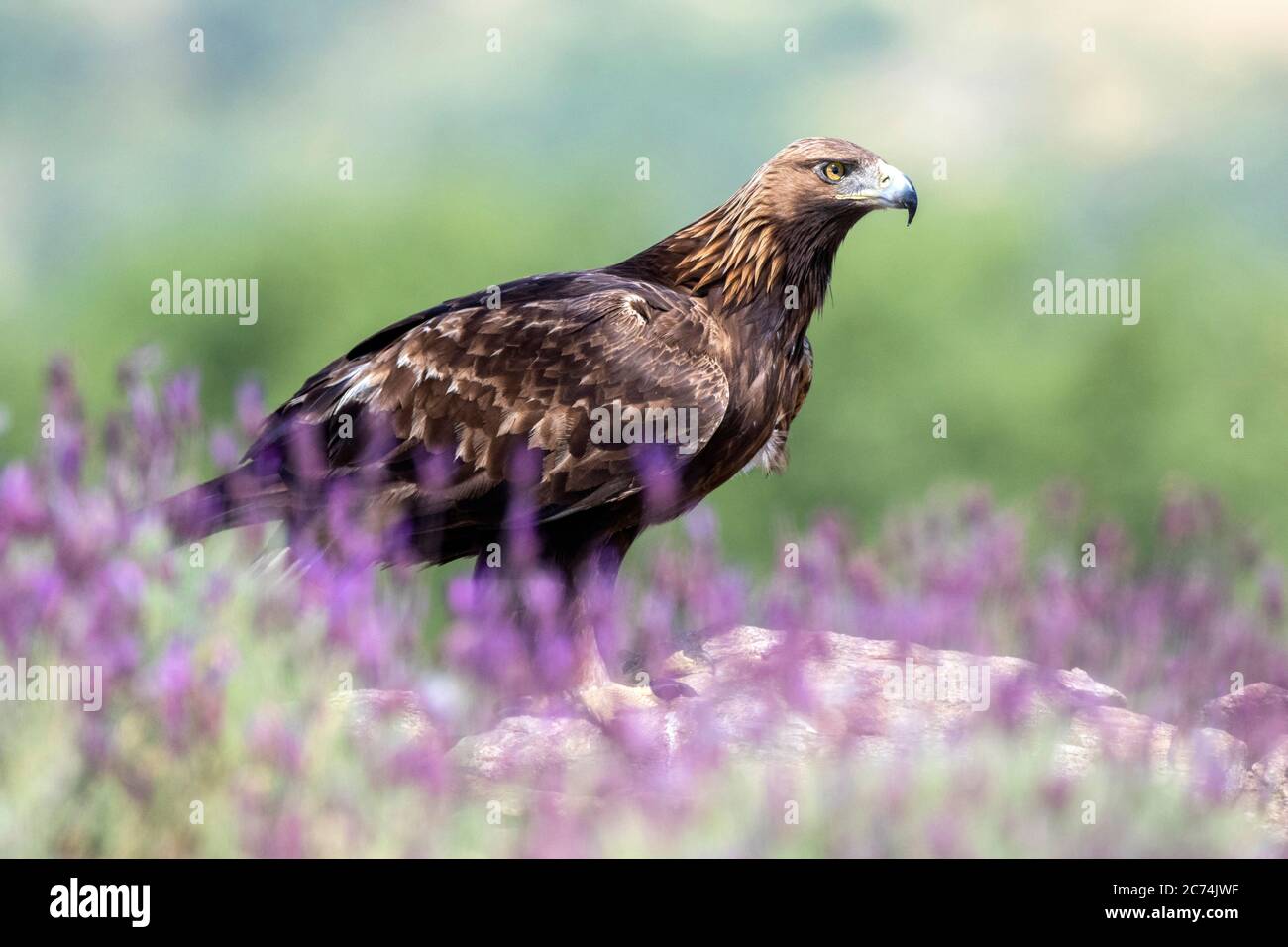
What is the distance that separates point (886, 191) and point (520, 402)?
1.70 meters

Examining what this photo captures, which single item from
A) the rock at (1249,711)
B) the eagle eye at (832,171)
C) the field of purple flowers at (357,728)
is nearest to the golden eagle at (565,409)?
the eagle eye at (832,171)

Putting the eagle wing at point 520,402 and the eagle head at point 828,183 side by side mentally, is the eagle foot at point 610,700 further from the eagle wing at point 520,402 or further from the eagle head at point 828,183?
the eagle head at point 828,183

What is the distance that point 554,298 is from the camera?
6152 millimetres

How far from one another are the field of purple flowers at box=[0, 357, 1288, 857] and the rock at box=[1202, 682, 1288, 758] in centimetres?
32

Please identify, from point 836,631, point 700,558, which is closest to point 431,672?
point 700,558

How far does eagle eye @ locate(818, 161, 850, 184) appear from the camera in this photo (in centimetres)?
646

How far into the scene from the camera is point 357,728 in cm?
511

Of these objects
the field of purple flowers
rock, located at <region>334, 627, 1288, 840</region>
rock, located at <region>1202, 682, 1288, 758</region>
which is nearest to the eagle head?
the field of purple flowers

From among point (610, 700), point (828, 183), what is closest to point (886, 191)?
point (828, 183)

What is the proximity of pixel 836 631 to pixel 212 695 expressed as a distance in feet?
11.3

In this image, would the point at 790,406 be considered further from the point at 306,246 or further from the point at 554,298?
the point at 306,246

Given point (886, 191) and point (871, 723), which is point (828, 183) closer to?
point (886, 191)

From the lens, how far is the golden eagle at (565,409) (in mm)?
5816

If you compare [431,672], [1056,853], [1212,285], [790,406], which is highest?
[1212,285]
